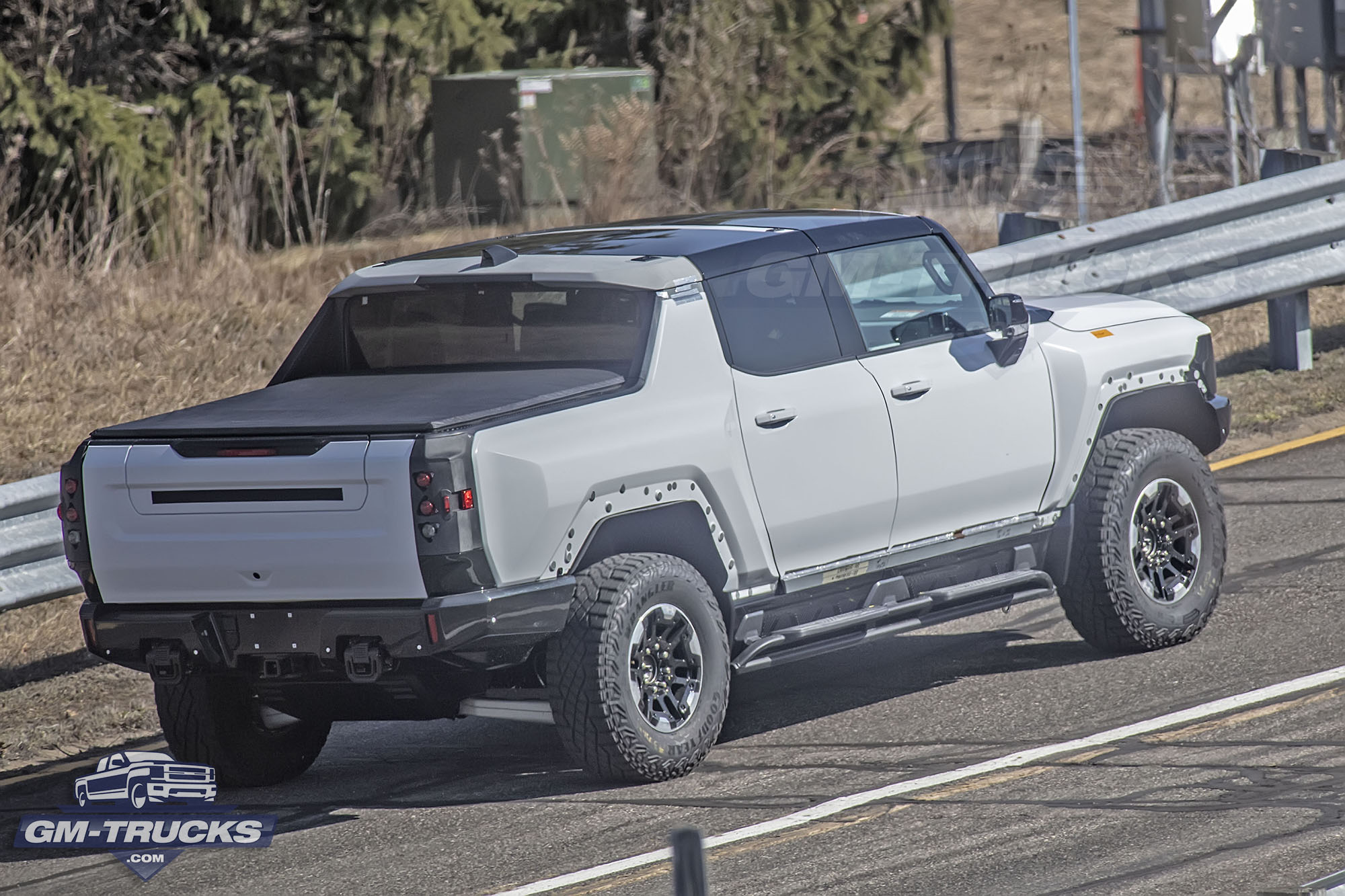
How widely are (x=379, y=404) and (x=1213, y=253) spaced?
691 centimetres

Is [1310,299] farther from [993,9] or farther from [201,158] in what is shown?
[993,9]

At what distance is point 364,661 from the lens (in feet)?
20.4

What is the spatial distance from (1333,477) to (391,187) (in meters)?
11.4

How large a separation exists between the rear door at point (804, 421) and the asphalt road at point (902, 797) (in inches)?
29.3

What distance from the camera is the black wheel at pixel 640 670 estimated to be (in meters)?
6.45

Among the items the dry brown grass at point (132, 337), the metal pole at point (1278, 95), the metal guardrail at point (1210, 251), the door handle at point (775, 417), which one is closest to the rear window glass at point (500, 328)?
the door handle at point (775, 417)

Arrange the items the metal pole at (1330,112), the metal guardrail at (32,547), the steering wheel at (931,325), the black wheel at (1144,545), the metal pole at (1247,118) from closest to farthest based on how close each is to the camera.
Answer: the steering wheel at (931,325), the black wheel at (1144,545), the metal guardrail at (32,547), the metal pole at (1247,118), the metal pole at (1330,112)

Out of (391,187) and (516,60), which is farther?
(516,60)

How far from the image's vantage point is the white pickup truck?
6.22m

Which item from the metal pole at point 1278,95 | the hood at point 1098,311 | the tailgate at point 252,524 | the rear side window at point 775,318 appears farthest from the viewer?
the metal pole at point 1278,95

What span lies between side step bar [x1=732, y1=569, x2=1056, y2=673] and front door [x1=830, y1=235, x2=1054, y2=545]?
0.74 feet

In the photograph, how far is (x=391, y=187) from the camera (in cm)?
1964

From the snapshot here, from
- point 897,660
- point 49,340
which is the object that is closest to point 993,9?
point 49,340

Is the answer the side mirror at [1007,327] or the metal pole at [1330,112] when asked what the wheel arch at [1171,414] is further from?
the metal pole at [1330,112]
